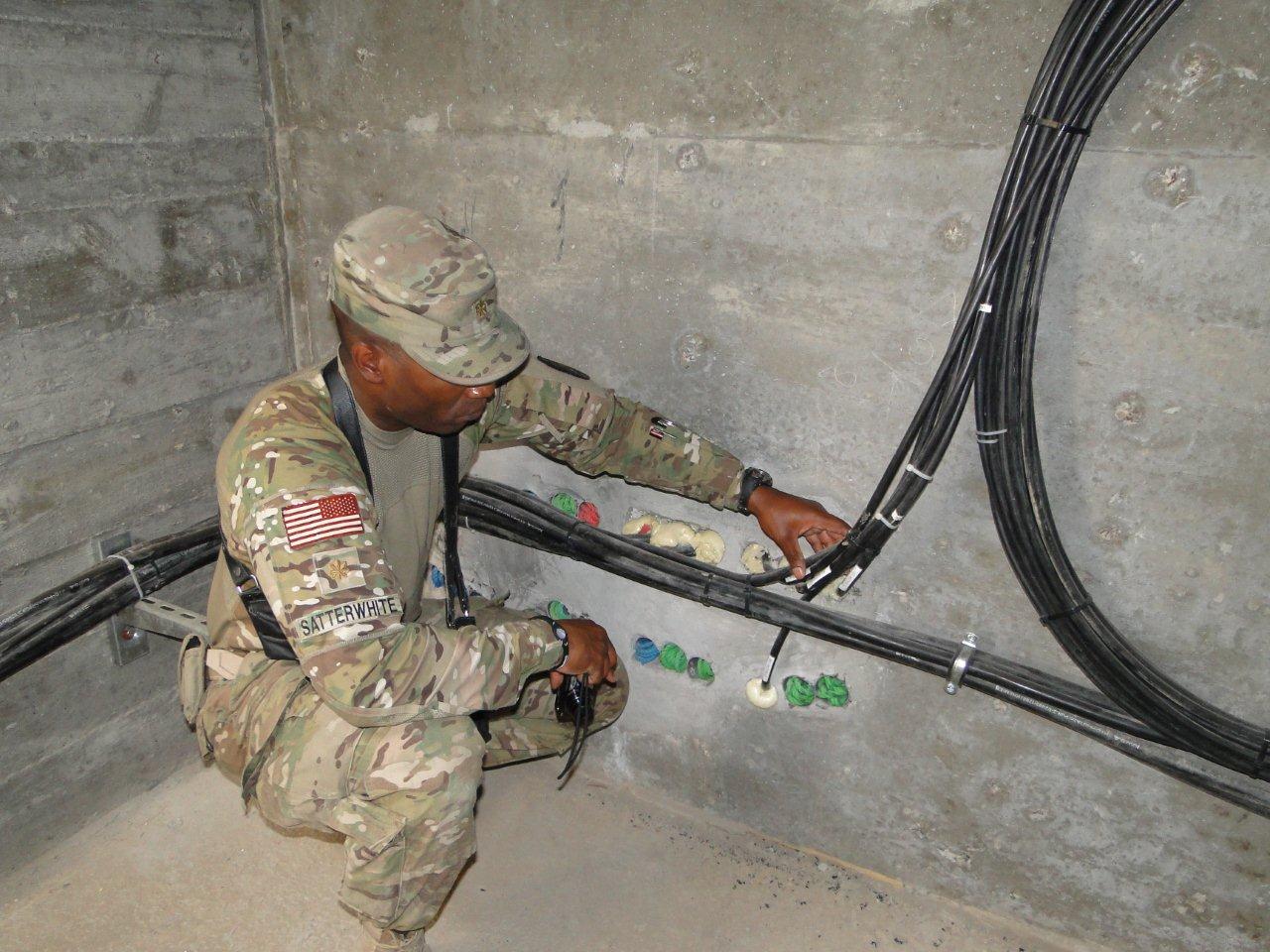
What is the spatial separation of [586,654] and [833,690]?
57cm

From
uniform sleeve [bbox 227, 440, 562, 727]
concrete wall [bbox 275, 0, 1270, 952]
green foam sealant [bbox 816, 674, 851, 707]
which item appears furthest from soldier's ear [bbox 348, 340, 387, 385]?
green foam sealant [bbox 816, 674, 851, 707]

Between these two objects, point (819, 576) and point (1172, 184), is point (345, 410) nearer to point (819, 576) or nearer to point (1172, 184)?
point (819, 576)

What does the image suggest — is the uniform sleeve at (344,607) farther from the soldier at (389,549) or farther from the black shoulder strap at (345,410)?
the black shoulder strap at (345,410)

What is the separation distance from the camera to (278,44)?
2217 mm

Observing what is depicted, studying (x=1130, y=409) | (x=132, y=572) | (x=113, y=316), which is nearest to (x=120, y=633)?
(x=132, y=572)

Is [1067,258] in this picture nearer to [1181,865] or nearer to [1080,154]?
[1080,154]

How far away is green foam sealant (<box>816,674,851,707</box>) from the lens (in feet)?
6.75

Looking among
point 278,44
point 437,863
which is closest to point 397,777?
point 437,863

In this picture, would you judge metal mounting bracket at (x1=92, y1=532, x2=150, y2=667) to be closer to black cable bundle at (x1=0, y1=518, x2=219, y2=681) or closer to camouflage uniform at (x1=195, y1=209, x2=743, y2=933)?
black cable bundle at (x1=0, y1=518, x2=219, y2=681)

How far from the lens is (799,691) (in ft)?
6.83

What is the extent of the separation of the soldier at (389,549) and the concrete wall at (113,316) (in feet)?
1.35

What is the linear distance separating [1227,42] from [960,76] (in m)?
0.38

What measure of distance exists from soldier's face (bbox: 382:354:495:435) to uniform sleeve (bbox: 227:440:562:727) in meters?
0.18

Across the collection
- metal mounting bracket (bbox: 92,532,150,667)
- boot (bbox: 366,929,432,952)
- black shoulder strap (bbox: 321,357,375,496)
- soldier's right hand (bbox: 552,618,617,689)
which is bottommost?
boot (bbox: 366,929,432,952)
